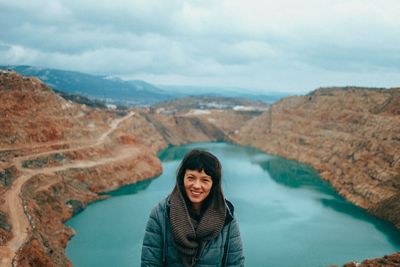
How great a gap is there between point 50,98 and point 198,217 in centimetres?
6242

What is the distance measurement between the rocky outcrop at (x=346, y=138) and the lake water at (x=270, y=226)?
116 inches

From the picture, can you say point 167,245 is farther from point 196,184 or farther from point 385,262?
point 385,262

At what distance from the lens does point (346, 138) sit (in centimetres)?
7744

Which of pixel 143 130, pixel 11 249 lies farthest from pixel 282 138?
pixel 11 249

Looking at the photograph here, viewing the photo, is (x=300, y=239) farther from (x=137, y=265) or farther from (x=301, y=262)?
(x=137, y=265)

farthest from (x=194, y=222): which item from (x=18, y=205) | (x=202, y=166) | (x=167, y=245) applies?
(x=18, y=205)

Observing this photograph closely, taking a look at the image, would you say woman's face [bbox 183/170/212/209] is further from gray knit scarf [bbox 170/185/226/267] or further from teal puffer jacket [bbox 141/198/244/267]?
teal puffer jacket [bbox 141/198/244/267]

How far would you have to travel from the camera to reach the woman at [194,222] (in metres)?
4.98

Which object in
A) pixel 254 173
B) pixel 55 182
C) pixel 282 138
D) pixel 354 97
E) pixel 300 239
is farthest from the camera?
pixel 282 138

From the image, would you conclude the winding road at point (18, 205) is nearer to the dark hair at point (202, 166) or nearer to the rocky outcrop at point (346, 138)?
the dark hair at point (202, 166)

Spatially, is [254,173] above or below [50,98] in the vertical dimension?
below

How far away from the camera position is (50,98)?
63.1 metres

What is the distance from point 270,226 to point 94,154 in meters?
30.1

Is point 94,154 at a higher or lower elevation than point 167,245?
lower
